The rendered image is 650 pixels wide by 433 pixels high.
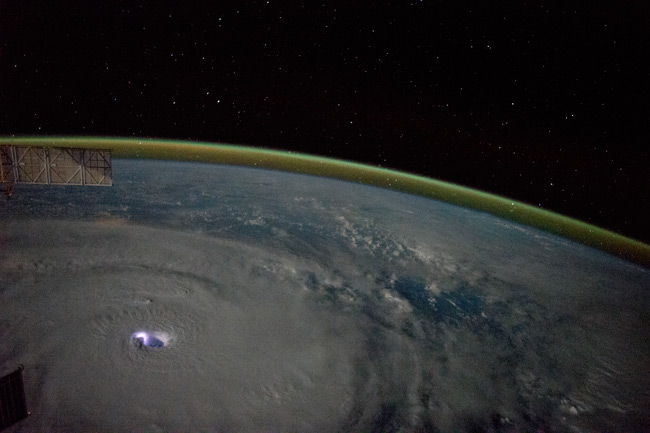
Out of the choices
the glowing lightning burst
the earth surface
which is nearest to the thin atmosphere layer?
the earth surface

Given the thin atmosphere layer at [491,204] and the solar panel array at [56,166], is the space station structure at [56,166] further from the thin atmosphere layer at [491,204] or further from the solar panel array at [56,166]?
the thin atmosphere layer at [491,204]

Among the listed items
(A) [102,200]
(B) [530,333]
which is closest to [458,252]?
(B) [530,333]

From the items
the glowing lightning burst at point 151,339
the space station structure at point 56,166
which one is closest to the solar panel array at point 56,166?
the space station structure at point 56,166

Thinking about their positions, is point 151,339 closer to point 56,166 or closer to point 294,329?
point 294,329

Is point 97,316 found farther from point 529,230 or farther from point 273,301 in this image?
point 529,230

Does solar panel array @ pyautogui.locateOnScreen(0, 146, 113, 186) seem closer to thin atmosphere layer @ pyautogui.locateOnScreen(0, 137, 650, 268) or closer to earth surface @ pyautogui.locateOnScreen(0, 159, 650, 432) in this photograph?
earth surface @ pyautogui.locateOnScreen(0, 159, 650, 432)

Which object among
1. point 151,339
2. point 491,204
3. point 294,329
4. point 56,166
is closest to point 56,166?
point 56,166
